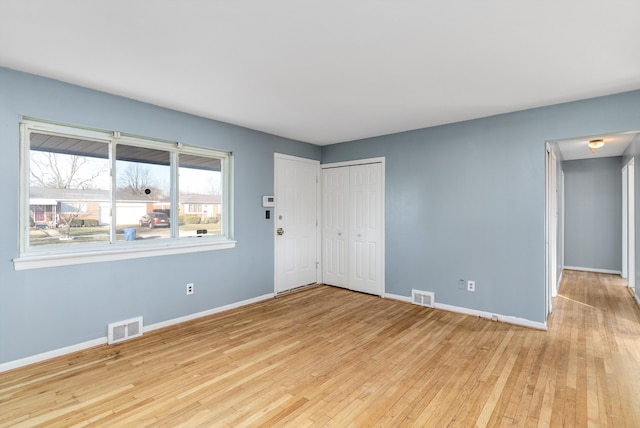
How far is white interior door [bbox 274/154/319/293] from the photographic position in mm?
4945

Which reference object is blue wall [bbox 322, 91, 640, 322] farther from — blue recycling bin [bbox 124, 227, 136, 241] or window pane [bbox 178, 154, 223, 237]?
blue recycling bin [bbox 124, 227, 136, 241]

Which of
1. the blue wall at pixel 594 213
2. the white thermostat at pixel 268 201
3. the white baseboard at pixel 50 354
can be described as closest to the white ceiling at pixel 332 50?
the white thermostat at pixel 268 201

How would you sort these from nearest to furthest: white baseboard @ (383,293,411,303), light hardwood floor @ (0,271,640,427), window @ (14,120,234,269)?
1. light hardwood floor @ (0,271,640,427)
2. window @ (14,120,234,269)
3. white baseboard @ (383,293,411,303)

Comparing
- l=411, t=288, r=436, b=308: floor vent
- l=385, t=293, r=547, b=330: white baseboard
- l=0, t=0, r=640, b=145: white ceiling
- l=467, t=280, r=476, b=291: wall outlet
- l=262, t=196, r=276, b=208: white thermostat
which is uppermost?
l=0, t=0, r=640, b=145: white ceiling

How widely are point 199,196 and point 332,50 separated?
8.51 ft

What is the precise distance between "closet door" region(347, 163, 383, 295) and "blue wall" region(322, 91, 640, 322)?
0.20m

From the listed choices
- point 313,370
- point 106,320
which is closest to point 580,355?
point 313,370

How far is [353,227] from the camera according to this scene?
5242mm

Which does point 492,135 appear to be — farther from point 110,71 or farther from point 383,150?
point 110,71

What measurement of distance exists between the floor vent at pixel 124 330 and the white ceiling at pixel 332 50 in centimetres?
234

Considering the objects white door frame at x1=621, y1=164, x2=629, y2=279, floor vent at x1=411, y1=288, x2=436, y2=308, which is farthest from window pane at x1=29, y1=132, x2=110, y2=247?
white door frame at x1=621, y1=164, x2=629, y2=279

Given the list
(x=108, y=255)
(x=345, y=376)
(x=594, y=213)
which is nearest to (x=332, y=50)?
(x=345, y=376)

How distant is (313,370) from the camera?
2629 mm

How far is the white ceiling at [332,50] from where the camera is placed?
6.05 feet
